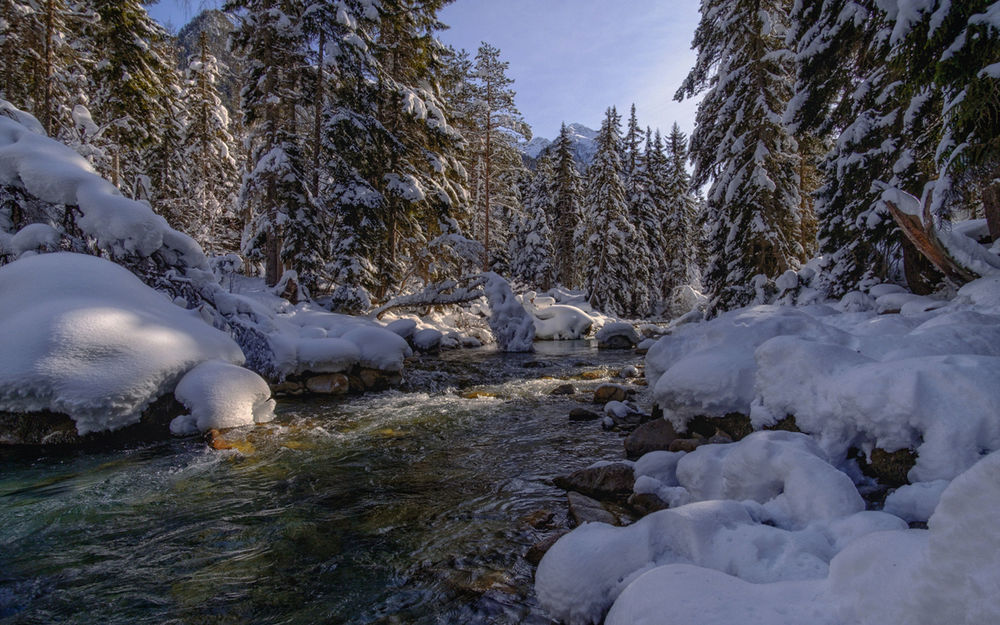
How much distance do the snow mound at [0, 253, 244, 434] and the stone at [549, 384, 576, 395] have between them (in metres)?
6.17

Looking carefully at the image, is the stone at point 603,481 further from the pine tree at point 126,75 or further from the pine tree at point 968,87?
the pine tree at point 126,75

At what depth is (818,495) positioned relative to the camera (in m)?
3.31

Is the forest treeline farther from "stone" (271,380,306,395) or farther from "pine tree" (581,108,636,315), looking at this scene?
"pine tree" (581,108,636,315)

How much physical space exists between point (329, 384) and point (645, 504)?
7482mm

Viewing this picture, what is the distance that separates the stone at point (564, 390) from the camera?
393 inches

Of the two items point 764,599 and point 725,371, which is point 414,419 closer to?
point 725,371

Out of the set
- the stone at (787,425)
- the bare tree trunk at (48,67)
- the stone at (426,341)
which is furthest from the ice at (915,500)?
the bare tree trunk at (48,67)

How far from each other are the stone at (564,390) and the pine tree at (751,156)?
226 inches

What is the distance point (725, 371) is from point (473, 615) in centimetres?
408

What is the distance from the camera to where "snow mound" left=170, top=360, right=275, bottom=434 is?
262 inches

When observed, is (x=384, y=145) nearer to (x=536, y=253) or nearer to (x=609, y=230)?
(x=609, y=230)

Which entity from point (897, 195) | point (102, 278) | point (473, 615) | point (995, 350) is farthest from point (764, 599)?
point (102, 278)

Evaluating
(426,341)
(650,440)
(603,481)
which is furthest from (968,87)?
(426,341)

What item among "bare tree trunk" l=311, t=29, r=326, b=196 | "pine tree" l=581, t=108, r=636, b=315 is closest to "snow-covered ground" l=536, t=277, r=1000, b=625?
"bare tree trunk" l=311, t=29, r=326, b=196
